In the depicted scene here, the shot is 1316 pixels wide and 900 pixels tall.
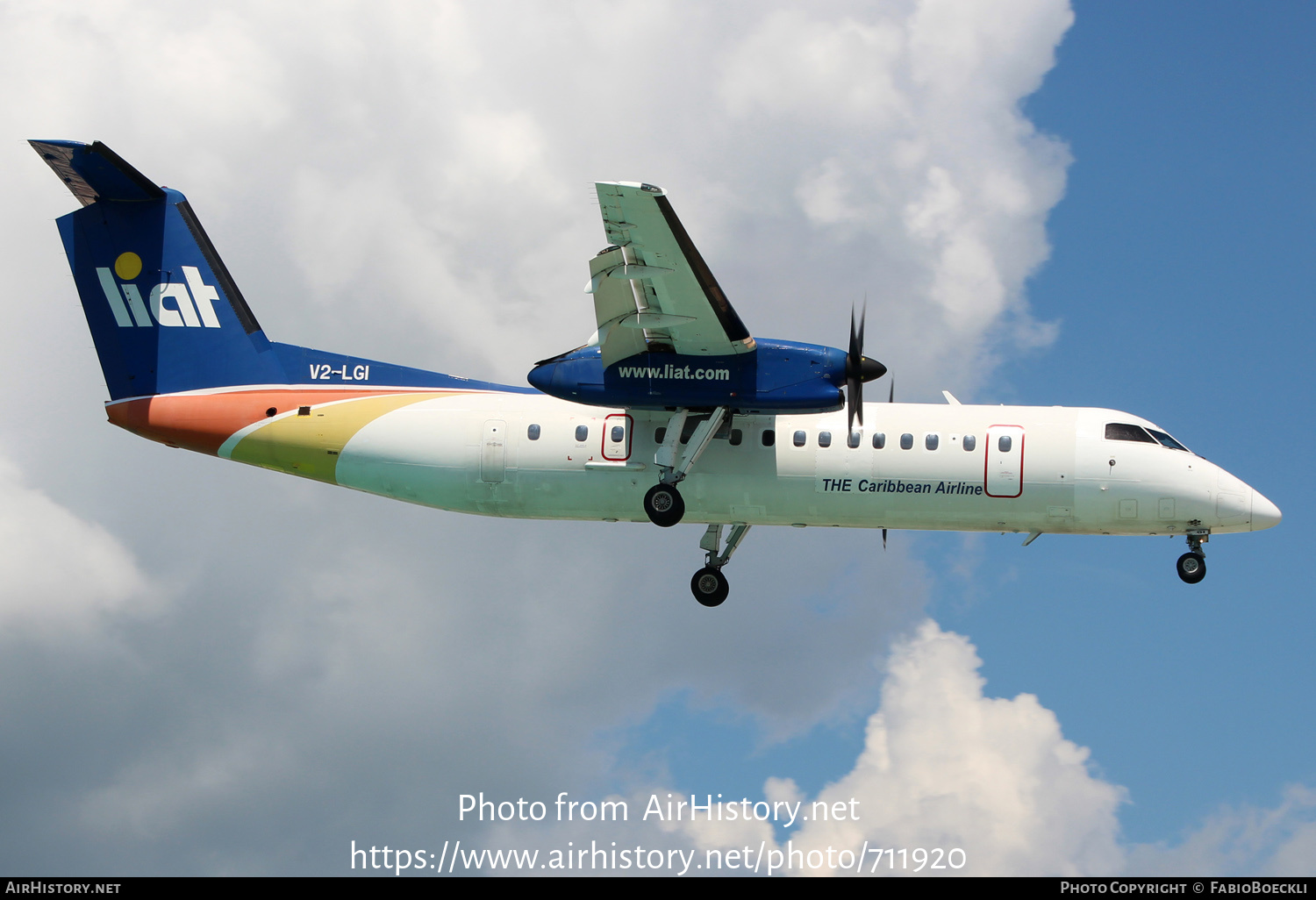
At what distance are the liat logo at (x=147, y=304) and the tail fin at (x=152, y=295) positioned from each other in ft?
0.06

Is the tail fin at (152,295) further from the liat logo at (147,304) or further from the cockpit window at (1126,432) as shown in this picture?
the cockpit window at (1126,432)

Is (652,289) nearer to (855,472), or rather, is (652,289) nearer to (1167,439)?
(855,472)

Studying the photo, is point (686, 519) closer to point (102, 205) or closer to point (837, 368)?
point (837, 368)

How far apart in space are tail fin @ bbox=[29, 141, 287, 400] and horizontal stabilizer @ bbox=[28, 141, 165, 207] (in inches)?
1.0

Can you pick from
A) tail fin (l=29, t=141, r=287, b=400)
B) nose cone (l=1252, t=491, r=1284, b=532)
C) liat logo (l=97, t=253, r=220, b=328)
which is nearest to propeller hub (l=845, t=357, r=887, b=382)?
A: nose cone (l=1252, t=491, r=1284, b=532)

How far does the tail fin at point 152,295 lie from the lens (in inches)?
1113

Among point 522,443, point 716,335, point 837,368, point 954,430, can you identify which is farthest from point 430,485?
point 954,430

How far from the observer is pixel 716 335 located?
2472 centimetres

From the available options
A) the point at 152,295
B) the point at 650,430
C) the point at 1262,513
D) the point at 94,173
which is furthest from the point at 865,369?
the point at 94,173

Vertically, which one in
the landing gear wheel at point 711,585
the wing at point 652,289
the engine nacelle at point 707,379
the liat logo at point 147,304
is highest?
the liat logo at point 147,304

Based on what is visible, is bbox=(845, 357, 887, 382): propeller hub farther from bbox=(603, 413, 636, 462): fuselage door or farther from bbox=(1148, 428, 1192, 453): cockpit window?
bbox=(1148, 428, 1192, 453): cockpit window

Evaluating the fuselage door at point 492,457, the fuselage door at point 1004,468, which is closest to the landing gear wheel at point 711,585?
the fuselage door at point 492,457

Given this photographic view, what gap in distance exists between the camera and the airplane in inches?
989
